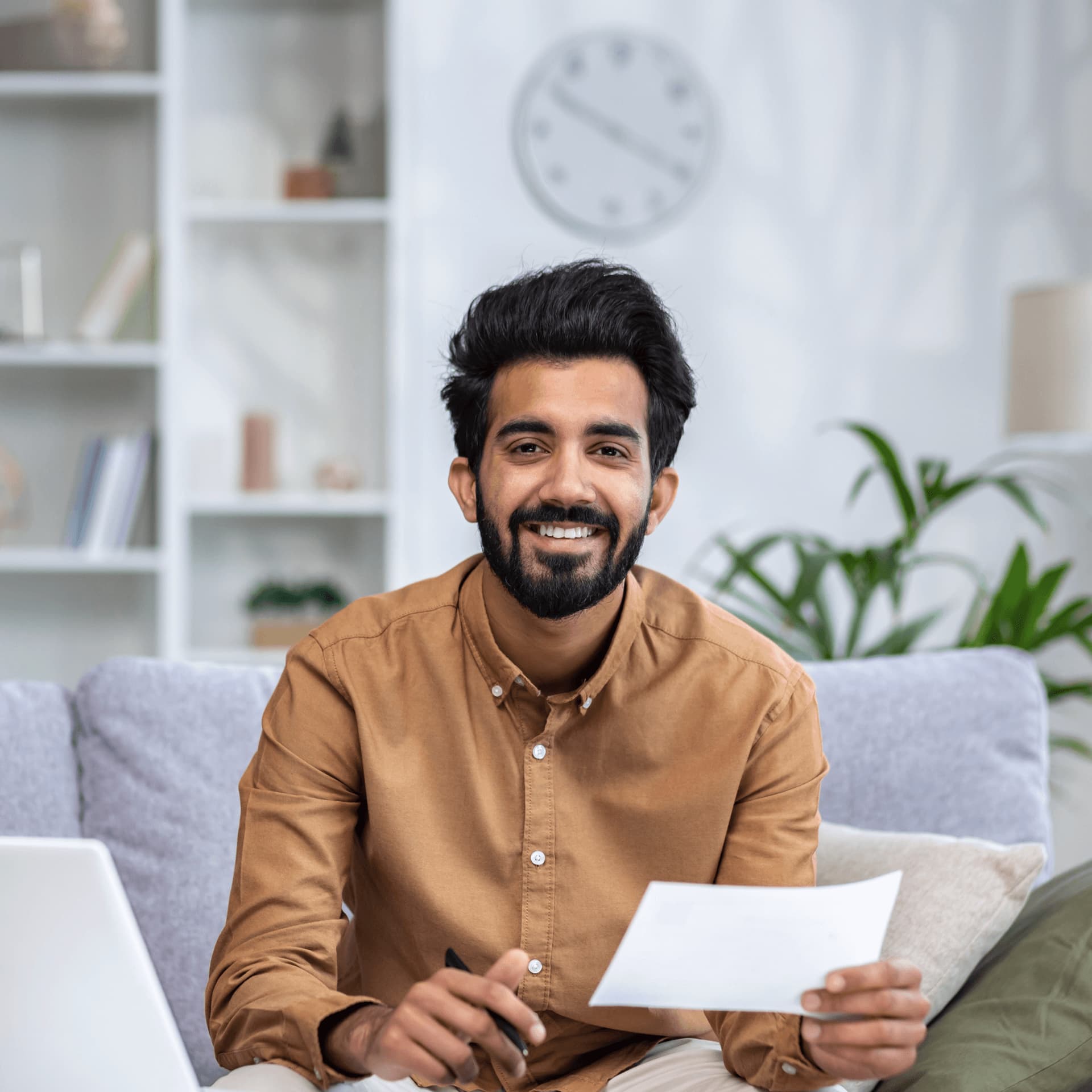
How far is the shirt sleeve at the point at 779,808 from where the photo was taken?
Result: 1219 millimetres

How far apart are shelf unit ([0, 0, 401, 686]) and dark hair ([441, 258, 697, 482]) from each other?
5.35 feet

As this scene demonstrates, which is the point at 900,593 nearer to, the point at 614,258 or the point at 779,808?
the point at 614,258

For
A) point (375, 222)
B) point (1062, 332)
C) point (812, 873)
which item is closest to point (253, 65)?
point (375, 222)

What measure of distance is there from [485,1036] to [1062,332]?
1.97 meters

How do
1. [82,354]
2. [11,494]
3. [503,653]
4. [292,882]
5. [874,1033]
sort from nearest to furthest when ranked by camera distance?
1. [874,1033]
2. [292,882]
3. [503,653]
4. [82,354]
5. [11,494]

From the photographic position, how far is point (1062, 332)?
7.97 feet

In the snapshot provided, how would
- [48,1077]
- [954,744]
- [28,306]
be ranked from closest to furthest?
[48,1077]
[954,744]
[28,306]

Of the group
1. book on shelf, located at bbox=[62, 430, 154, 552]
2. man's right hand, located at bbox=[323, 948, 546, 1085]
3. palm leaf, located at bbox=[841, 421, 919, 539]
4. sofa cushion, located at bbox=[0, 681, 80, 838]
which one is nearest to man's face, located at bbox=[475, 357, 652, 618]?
man's right hand, located at bbox=[323, 948, 546, 1085]

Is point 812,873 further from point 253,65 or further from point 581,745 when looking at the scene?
point 253,65

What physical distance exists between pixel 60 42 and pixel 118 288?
0.55m

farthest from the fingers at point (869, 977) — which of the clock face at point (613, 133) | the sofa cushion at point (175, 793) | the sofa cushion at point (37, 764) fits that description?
the clock face at point (613, 133)

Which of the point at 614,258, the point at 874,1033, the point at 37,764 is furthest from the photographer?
the point at 614,258

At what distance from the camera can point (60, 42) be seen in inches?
→ 112

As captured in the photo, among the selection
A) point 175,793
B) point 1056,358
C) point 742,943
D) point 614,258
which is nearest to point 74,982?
point 742,943
